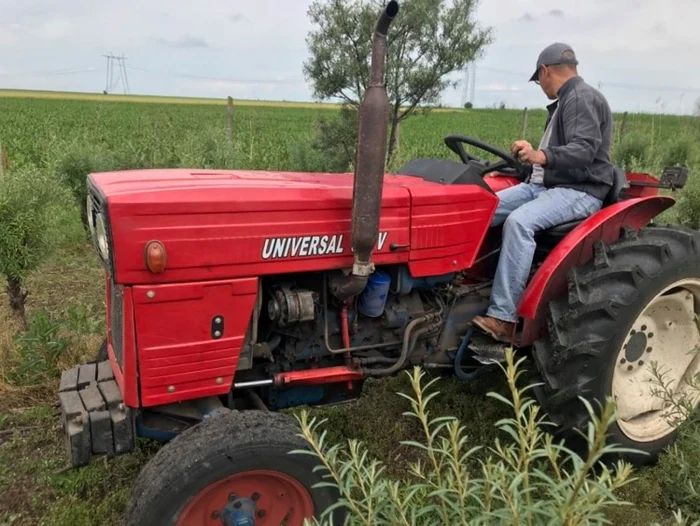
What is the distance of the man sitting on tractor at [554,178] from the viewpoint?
9.60ft

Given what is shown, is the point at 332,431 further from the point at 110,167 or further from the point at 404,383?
the point at 110,167

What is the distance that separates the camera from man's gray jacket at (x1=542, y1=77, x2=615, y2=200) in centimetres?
295

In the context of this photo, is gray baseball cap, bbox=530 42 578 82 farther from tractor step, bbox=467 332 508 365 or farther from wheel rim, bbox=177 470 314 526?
wheel rim, bbox=177 470 314 526

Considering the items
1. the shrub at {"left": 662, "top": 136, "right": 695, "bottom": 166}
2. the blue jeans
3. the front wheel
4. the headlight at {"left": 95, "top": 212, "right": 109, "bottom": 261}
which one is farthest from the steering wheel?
the shrub at {"left": 662, "top": 136, "right": 695, "bottom": 166}

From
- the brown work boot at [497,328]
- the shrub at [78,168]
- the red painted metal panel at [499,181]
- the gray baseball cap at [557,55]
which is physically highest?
the gray baseball cap at [557,55]

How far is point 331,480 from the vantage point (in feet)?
7.69

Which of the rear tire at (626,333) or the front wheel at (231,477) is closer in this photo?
the front wheel at (231,477)

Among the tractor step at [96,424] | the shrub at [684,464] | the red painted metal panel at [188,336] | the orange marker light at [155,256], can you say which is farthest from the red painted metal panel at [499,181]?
the tractor step at [96,424]

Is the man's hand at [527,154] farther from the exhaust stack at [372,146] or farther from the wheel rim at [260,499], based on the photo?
the wheel rim at [260,499]

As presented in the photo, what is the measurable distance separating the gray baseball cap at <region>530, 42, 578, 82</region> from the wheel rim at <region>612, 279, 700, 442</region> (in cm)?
127

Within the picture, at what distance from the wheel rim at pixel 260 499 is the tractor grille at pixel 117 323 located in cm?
61

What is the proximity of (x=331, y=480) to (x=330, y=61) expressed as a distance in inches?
260

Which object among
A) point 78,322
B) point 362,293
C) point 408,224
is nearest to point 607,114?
point 408,224

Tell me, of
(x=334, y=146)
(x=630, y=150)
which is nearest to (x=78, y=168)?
(x=334, y=146)
